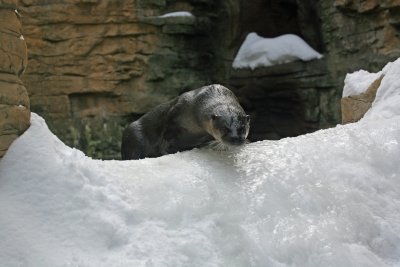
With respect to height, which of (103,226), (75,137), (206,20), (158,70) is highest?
(103,226)

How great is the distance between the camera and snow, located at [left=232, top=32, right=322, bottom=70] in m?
8.88

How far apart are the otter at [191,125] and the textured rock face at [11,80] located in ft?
3.70

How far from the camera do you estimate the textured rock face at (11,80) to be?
188cm

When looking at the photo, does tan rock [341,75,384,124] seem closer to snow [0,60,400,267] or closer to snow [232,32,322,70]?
snow [0,60,400,267]

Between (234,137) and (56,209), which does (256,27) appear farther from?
(56,209)

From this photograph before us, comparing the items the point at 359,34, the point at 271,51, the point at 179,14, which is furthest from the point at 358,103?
the point at 271,51

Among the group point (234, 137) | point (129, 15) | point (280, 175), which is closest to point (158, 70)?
point (129, 15)

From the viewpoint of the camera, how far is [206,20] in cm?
904

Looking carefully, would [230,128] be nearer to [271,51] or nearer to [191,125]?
[191,125]

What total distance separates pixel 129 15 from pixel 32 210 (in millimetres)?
7014

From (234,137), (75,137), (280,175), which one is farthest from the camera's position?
(75,137)

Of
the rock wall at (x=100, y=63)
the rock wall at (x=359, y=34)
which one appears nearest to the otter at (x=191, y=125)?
the rock wall at (x=100, y=63)

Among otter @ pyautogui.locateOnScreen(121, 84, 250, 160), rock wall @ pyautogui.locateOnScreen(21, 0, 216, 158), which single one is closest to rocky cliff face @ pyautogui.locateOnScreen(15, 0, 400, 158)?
rock wall @ pyautogui.locateOnScreen(21, 0, 216, 158)

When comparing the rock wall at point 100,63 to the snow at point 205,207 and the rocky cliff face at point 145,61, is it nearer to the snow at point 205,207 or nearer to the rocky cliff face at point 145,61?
the rocky cliff face at point 145,61
